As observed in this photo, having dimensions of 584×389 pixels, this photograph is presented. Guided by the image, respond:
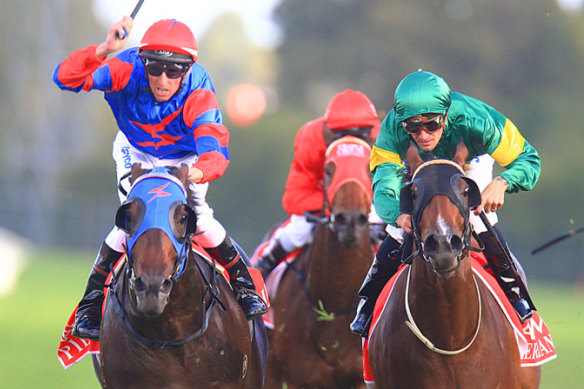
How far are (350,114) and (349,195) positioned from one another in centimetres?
81

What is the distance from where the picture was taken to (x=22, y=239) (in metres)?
36.1

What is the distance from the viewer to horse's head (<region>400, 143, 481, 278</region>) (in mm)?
4203

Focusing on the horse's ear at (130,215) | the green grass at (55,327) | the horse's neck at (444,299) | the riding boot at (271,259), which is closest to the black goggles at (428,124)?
the horse's neck at (444,299)

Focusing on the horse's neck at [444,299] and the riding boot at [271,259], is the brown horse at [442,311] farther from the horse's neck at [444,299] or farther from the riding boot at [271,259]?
the riding boot at [271,259]

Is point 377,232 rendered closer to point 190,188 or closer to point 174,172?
point 190,188

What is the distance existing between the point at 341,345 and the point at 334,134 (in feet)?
5.61

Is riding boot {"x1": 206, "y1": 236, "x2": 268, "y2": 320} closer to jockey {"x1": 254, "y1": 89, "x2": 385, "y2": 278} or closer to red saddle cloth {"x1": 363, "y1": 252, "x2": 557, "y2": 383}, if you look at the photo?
red saddle cloth {"x1": 363, "y1": 252, "x2": 557, "y2": 383}

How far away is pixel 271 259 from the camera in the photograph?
7.83 metres

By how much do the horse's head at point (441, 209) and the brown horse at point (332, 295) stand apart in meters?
2.34

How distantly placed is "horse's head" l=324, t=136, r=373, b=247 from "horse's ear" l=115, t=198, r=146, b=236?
102 inches

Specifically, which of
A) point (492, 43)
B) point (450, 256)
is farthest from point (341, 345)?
point (492, 43)

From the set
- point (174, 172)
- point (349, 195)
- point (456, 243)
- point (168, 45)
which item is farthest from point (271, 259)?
point (456, 243)

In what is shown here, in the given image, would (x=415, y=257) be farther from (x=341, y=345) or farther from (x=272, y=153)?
(x=272, y=153)

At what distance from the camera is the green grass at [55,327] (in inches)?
396
